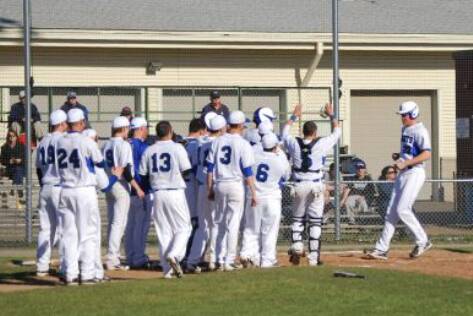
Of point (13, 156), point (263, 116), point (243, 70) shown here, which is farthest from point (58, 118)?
point (243, 70)

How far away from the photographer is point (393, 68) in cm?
3128

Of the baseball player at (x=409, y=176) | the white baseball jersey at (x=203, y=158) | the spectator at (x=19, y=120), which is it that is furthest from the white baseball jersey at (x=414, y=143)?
the spectator at (x=19, y=120)

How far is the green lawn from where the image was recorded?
43.1 feet

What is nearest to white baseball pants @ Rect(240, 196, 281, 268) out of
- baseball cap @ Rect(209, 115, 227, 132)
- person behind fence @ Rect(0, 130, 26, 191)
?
baseball cap @ Rect(209, 115, 227, 132)

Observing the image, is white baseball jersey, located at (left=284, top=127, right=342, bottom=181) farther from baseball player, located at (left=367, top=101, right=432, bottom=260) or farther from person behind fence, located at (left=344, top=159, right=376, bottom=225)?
person behind fence, located at (left=344, top=159, right=376, bottom=225)

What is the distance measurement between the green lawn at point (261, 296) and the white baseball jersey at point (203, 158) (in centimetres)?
181

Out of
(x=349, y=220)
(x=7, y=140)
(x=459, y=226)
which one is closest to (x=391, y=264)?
(x=349, y=220)

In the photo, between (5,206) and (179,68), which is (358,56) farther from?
(5,206)

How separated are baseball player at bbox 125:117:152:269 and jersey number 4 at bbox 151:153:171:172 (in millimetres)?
1622

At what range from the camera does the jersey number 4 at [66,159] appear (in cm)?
1543

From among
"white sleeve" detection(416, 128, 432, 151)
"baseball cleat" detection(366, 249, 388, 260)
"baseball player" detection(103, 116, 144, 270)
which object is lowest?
"baseball cleat" detection(366, 249, 388, 260)

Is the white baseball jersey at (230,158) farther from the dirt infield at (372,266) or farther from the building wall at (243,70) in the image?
the building wall at (243,70)

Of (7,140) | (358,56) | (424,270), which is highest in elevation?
(358,56)

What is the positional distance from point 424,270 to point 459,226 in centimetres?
744
